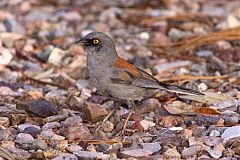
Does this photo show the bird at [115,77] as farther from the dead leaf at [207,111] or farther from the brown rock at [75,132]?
the brown rock at [75,132]

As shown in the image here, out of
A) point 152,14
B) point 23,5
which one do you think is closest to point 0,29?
point 23,5

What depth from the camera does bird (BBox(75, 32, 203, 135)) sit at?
572cm

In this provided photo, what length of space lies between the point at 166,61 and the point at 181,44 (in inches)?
21.1

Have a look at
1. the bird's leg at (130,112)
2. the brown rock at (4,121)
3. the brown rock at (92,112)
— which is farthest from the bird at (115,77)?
the brown rock at (4,121)

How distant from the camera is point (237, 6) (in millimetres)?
9547

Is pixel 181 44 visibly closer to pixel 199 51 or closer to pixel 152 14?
pixel 199 51

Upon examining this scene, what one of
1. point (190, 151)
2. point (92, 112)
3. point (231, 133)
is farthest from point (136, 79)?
point (190, 151)

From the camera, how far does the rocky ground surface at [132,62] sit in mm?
5047

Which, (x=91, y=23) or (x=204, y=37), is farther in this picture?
(x=91, y=23)

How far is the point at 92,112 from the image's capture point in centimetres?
574

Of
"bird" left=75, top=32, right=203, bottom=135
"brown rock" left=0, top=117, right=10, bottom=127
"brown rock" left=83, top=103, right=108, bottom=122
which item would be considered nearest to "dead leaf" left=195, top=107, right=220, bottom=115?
"bird" left=75, top=32, right=203, bottom=135

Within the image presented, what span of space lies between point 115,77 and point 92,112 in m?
0.34

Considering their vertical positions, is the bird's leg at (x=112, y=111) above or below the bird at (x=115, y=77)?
below

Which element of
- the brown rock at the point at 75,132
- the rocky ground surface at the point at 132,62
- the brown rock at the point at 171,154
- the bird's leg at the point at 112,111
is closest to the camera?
the brown rock at the point at 171,154
